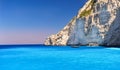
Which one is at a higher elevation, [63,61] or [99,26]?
[99,26]

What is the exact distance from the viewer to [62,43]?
404 feet

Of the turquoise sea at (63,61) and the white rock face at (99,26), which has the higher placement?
the white rock face at (99,26)

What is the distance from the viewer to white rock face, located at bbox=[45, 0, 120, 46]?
82.0m

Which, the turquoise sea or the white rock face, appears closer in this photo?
the turquoise sea

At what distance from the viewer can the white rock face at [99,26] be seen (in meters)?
82.0

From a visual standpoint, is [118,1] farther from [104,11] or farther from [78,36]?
[78,36]

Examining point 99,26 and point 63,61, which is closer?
point 63,61

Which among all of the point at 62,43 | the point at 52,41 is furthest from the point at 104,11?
the point at 52,41

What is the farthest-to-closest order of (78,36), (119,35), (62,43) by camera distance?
(62,43) → (78,36) → (119,35)

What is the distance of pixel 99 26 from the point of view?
294 ft

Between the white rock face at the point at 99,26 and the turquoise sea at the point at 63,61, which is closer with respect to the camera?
the turquoise sea at the point at 63,61

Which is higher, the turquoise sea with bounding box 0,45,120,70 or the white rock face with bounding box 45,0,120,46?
the white rock face with bounding box 45,0,120,46

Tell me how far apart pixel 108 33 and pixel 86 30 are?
1634 centimetres

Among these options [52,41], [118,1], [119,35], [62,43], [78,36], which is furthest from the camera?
[52,41]
